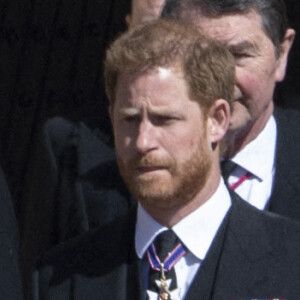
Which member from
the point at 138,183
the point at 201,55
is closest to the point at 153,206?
the point at 138,183

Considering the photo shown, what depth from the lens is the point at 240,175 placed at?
11.8 feet

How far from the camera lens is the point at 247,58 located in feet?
11.5

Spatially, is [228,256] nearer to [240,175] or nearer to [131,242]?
[131,242]

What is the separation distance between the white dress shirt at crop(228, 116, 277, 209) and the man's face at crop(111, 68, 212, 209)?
18.6 inches

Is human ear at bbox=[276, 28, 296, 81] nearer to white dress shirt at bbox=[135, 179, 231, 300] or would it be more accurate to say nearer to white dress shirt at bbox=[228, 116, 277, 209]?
white dress shirt at bbox=[228, 116, 277, 209]

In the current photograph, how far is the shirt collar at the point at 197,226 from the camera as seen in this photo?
3.16 meters

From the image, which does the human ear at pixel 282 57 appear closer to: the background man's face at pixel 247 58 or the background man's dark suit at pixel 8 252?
the background man's face at pixel 247 58

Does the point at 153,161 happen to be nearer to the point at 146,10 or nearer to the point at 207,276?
the point at 207,276

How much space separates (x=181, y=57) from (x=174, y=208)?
32 cm

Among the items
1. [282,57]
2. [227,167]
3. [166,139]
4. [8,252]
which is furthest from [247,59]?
[8,252]

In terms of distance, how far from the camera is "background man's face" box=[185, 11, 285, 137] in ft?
11.5

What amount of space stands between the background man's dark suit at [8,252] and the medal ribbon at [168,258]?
1.28 ft

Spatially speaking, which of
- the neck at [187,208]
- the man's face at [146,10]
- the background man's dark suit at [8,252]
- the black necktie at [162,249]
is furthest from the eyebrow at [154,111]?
the man's face at [146,10]

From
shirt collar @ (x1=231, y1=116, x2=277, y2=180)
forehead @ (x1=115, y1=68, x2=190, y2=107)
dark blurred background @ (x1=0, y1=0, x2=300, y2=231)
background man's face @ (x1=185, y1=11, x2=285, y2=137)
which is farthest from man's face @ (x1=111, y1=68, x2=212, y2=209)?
dark blurred background @ (x1=0, y1=0, x2=300, y2=231)
